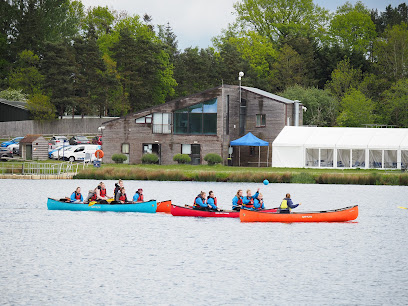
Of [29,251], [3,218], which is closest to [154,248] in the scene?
[29,251]

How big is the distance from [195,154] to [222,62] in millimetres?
45069

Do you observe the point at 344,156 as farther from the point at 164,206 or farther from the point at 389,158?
the point at 164,206

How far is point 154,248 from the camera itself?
37875 mm

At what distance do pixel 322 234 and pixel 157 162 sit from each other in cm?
4095

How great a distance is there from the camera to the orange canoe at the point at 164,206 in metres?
47.4

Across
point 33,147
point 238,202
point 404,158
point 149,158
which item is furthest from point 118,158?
point 238,202

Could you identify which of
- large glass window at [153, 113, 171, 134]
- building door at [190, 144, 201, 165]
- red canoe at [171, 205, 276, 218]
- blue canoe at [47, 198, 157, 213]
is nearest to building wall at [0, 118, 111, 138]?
large glass window at [153, 113, 171, 134]

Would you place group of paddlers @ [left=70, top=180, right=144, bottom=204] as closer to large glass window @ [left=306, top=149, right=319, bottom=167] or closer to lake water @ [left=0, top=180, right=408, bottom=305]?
lake water @ [left=0, top=180, right=408, bottom=305]

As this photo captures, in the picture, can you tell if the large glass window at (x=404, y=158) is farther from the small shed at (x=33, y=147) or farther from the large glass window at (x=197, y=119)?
the small shed at (x=33, y=147)

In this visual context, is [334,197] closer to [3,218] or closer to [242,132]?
[242,132]

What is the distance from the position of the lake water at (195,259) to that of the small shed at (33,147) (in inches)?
996

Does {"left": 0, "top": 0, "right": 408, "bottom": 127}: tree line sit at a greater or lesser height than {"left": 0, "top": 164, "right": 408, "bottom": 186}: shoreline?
greater

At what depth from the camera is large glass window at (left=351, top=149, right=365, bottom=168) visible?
249ft

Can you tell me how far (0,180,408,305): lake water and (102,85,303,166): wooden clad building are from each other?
25095 mm
